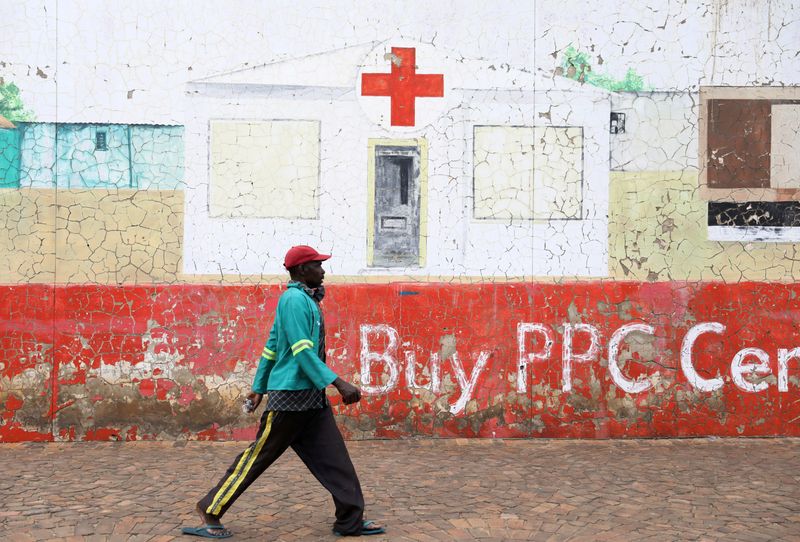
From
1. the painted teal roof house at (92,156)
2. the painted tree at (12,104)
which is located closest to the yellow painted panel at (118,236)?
the painted teal roof house at (92,156)

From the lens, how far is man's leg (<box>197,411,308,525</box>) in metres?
4.68

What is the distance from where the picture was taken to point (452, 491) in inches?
225

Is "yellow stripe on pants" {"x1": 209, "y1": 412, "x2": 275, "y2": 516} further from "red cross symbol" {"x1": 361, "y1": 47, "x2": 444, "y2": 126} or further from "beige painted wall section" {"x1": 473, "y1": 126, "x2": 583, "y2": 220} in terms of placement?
"red cross symbol" {"x1": 361, "y1": 47, "x2": 444, "y2": 126}

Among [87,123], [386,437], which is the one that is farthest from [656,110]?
[87,123]

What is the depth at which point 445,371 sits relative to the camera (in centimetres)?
738

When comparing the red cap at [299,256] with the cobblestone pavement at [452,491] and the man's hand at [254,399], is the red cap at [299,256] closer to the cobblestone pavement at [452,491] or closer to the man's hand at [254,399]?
the man's hand at [254,399]

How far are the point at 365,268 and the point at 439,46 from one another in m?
2.09

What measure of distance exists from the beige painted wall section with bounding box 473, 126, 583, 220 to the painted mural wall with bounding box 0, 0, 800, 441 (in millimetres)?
20

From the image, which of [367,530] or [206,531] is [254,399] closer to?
[206,531]

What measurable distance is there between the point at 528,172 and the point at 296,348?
3645 millimetres

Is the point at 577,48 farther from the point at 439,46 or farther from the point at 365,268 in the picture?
the point at 365,268

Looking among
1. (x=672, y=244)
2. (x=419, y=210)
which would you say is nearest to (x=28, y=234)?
(x=419, y=210)

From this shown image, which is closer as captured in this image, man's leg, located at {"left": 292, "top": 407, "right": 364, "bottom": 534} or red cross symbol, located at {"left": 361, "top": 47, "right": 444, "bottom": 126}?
man's leg, located at {"left": 292, "top": 407, "right": 364, "bottom": 534}

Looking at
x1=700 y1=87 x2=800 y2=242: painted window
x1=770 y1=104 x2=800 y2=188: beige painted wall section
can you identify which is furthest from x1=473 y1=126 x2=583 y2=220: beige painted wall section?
x1=770 y1=104 x2=800 y2=188: beige painted wall section
